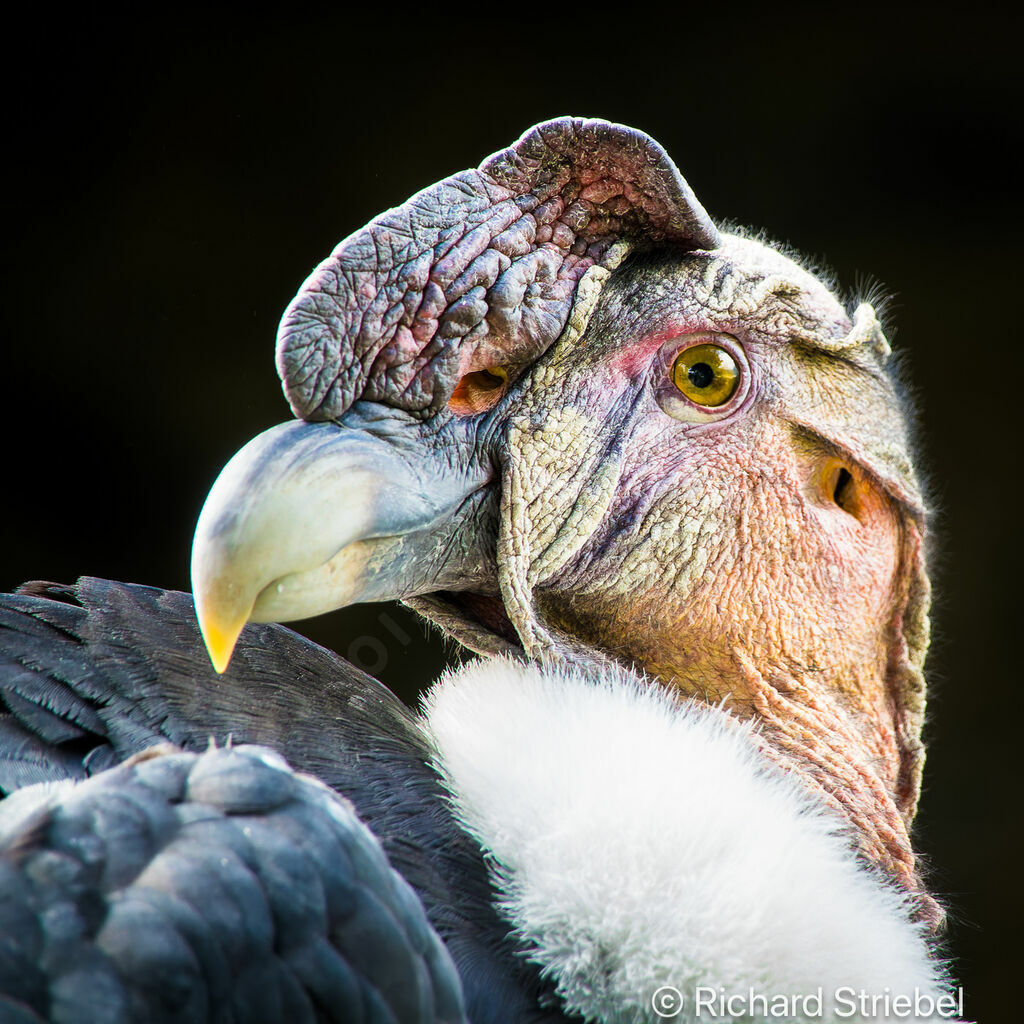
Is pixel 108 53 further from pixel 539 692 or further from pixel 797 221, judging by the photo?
pixel 539 692

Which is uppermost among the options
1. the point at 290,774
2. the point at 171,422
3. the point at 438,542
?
the point at 438,542

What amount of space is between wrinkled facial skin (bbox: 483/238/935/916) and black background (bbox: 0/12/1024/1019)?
259 centimetres

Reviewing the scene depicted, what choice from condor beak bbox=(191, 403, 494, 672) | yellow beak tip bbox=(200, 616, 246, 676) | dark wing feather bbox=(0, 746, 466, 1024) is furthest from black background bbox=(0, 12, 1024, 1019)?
dark wing feather bbox=(0, 746, 466, 1024)

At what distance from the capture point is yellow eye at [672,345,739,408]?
91.0 inches

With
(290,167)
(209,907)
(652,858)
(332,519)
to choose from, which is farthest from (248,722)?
(290,167)

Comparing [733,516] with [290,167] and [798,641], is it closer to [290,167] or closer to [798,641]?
[798,641]

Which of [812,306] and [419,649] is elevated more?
[812,306]

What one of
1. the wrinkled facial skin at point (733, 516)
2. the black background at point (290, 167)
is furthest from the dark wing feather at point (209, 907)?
the black background at point (290, 167)

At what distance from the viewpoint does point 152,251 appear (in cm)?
486

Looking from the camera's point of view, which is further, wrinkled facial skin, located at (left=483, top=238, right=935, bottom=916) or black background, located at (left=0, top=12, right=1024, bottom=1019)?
black background, located at (left=0, top=12, right=1024, bottom=1019)

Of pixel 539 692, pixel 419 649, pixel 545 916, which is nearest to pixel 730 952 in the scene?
pixel 545 916

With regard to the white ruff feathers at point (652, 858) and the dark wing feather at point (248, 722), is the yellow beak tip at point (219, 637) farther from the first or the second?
the white ruff feathers at point (652, 858)

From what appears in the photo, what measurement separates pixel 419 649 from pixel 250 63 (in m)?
2.40

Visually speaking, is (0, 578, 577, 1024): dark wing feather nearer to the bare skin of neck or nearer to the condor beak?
the condor beak
